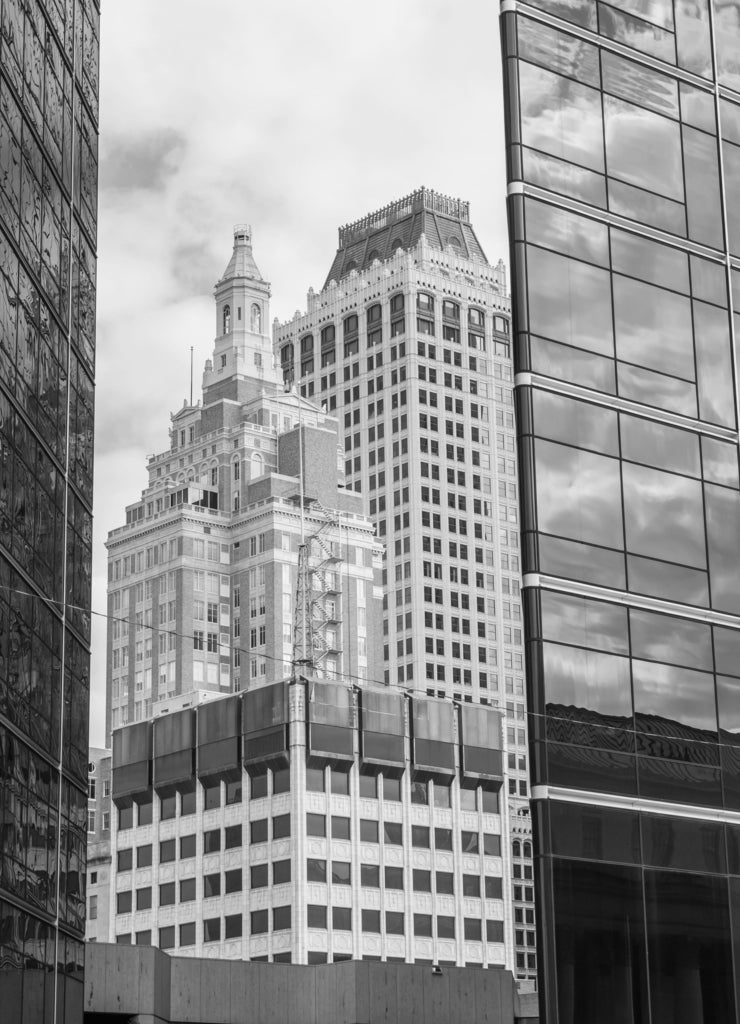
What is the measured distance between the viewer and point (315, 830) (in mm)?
156500

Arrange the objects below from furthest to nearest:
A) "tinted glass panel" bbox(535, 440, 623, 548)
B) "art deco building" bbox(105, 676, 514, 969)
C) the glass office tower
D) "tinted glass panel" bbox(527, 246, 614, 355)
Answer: "art deco building" bbox(105, 676, 514, 969) < "tinted glass panel" bbox(527, 246, 614, 355) < "tinted glass panel" bbox(535, 440, 623, 548) < the glass office tower

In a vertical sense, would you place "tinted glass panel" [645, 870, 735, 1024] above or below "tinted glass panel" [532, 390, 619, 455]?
below

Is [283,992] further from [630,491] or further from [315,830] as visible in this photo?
[315,830]

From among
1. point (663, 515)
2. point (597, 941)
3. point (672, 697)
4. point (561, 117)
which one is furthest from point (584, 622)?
point (561, 117)

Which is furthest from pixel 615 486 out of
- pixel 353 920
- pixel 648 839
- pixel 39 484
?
pixel 353 920

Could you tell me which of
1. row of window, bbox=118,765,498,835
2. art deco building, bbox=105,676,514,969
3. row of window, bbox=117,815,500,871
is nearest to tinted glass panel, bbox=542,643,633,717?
art deco building, bbox=105,676,514,969

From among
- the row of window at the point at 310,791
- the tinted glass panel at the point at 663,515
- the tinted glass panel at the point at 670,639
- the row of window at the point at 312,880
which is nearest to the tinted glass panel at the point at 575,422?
the tinted glass panel at the point at 663,515

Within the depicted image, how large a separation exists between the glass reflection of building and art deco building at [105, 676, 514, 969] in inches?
4180

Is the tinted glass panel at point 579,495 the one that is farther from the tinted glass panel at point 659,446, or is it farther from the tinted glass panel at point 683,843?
the tinted glass panel at point 683,843

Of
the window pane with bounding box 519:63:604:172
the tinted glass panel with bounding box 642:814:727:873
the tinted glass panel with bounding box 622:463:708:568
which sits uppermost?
the window pane with bounding box 519:63:604:172

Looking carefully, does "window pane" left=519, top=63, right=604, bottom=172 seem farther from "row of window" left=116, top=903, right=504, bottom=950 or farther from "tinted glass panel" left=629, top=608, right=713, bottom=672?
"row of window" left=116, top=903, right=504, bottom=950

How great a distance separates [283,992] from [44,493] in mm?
24922

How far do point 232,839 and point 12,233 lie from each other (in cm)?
12465

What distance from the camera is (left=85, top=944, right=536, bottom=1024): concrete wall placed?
53156 millimetres
